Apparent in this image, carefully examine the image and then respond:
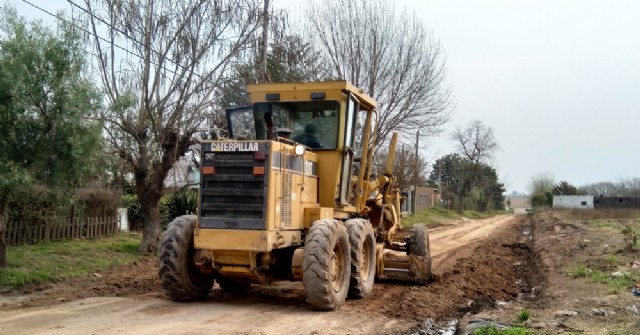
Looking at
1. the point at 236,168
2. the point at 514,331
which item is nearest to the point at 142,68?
the point at 236,168

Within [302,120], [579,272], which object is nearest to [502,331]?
[302,120]

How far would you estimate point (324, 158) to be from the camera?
1041cm

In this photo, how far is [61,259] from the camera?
44.6 ft

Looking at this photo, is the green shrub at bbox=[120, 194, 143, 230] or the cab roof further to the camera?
the green shrub at bbox=[120, 194, 143, 230]

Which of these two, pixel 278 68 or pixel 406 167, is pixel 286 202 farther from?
pixel 406 167

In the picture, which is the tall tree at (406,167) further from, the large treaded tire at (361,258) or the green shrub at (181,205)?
the large treaded tire at (361,258)

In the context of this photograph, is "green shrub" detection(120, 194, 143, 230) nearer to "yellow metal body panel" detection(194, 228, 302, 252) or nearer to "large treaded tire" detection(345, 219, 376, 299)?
"large treaded tire" detection(345, 219, 376, 299)

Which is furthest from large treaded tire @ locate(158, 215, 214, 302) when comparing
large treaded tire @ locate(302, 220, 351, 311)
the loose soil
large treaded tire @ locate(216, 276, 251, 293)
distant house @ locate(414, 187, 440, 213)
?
distant house @ locate(414, 187, 440, 213)

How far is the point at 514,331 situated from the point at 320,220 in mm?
3452

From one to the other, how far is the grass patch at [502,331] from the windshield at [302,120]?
4.03m

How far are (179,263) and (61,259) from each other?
5569 millimetres

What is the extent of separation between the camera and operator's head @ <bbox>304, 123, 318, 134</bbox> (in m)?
10.5

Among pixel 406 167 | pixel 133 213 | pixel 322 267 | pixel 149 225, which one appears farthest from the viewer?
pixel 406 167

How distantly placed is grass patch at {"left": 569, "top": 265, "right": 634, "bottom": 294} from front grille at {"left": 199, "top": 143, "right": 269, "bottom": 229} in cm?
611
